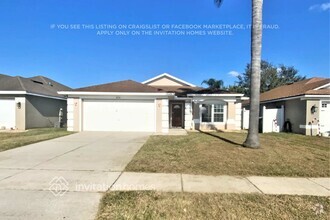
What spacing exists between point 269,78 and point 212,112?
30.5 meters

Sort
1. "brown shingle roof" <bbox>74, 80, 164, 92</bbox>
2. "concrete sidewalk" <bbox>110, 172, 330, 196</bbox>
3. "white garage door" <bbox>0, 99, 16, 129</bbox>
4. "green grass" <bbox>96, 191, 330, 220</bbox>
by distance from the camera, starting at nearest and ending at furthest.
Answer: "green grass" <bbox>96, 191, 330, 220</bbox> → "concrete sidewalk" <bbox>110, 172, 330, 196</bbox> → "brown shingle roof" <bbox>74, 80, 164, 92</bbox> → "white garage door" <bbox>0, 99, 16, 129</bbox>

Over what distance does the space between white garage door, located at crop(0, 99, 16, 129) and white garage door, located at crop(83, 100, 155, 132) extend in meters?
5.60

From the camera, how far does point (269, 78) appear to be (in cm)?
4412

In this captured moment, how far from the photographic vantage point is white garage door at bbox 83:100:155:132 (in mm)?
15812

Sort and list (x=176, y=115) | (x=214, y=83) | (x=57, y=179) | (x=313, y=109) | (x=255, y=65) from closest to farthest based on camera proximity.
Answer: (x=57, y=179) < (x=255, y=65) < (x=313, y=109) < (x=176, y=115) < (x=214, y=83)

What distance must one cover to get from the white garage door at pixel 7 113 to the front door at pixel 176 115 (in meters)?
12.1

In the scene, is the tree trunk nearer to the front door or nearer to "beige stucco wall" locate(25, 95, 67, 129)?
the front door

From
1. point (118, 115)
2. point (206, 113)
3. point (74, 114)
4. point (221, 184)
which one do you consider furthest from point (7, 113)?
point (221, 184)

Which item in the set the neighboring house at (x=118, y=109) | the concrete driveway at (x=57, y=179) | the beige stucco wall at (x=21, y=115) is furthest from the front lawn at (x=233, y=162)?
the beige stucco wall at (x=21, y=115)

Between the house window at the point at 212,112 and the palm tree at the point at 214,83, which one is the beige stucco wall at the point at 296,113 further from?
the palm tree at the point at 214,83

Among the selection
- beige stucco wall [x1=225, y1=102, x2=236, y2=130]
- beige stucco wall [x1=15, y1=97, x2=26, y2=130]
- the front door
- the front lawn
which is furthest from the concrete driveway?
the front door

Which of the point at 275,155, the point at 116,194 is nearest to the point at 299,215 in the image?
the point at 116,194

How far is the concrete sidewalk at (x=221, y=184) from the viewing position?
497cm

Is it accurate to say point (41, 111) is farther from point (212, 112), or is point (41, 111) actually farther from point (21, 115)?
point (212, 112)
